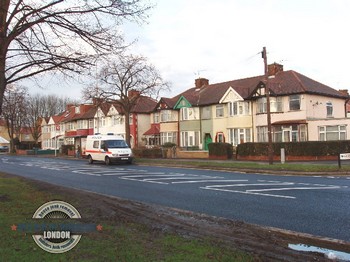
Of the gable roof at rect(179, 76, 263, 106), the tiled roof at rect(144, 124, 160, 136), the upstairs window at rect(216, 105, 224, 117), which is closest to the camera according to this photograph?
the gable roof at rect(179, 76, 263, 106)

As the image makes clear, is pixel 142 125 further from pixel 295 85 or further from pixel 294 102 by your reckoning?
pixel 294 102

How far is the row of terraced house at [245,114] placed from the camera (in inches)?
1345

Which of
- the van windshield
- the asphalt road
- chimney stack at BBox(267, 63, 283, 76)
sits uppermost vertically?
chimney stack at BBox(267, 63, 283, 76)

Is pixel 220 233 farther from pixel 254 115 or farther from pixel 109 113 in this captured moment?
pixel 109 113

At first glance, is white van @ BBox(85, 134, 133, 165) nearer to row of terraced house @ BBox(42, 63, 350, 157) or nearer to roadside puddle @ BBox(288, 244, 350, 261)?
row of terraced house @ BBox(42, 63, 350, 157)

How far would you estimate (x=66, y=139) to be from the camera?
76750 mm

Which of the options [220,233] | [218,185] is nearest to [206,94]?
[218,185]

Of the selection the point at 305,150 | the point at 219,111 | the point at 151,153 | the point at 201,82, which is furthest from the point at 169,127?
the point at 305,150

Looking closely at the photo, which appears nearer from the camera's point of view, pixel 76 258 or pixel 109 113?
pixel 76 258

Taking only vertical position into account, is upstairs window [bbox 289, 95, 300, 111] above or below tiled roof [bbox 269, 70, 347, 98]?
below

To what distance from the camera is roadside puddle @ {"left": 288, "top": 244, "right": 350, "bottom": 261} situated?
215 inches

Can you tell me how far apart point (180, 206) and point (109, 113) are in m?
51.9

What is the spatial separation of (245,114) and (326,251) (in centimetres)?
3369

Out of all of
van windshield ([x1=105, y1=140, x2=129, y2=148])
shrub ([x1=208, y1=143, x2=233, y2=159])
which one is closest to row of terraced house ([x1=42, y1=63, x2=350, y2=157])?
shrub ([x1=208, y1=143, x2=233, y2=159])
